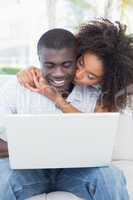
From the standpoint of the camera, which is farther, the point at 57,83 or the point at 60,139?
the point at 57,83

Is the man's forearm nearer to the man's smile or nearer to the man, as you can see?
the man

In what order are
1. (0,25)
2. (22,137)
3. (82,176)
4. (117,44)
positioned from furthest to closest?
(0,25)
(117,44)
(82,176)
(22,137)

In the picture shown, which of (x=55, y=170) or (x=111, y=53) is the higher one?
(x=111, y=53)

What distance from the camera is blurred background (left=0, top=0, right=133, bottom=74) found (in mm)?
1565

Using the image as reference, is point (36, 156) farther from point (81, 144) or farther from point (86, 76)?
point (86, 76)

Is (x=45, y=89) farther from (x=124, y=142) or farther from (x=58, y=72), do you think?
(x=124, y=142)

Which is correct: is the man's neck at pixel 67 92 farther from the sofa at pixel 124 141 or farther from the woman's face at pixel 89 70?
the sofa at pixel 124 141

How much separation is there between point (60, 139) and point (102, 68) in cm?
35

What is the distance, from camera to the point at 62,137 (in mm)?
967

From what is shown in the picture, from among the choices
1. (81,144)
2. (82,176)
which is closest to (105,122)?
(81,144)

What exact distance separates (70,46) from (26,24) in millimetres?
458

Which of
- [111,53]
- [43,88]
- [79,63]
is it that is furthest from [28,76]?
[111,53]

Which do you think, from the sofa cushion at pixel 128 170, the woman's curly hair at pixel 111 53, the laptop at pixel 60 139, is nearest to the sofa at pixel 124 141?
the sofa cushion at pixel 128 170

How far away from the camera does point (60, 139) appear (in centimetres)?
97
